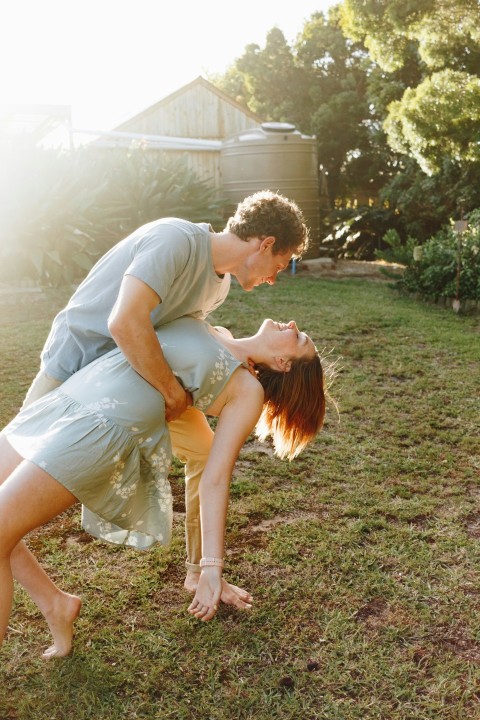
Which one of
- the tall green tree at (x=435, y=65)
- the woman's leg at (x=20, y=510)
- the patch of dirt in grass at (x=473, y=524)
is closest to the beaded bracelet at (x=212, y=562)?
the woman's leg at (x=20, y=510)

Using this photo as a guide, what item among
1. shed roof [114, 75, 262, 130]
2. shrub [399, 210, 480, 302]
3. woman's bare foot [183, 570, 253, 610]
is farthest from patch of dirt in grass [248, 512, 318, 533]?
shed roof [114, 75, 262, 130]

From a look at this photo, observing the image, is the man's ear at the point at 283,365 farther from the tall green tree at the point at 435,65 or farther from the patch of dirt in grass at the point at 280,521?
the tall green tree at the point at 435,65

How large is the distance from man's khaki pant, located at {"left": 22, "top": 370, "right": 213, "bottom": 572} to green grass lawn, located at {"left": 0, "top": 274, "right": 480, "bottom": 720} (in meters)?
0.23

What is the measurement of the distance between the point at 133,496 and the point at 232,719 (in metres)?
0.75

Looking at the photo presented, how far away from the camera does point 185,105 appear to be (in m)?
18.7

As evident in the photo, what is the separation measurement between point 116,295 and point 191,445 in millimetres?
631

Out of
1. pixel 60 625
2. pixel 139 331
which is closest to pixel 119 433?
pixel 139 331

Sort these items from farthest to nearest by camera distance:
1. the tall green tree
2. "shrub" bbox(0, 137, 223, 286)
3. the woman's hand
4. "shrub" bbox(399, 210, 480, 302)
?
1. the tall green tree
2. "shrub" bbox(0, 137, 223, 286)
3. "shrub" bbox(399, 210, 480, 302)
4. the woman's hand

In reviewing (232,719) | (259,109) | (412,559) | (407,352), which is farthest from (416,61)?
(232,719)

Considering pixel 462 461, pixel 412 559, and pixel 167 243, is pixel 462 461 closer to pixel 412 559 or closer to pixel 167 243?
pixel 412 559

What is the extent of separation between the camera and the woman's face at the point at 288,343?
260 cm

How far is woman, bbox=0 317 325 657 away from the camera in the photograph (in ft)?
6.77

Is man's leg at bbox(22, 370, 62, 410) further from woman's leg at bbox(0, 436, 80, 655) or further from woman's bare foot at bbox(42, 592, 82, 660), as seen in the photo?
woman's bare foot at bbox(42, 592, 82, 660)

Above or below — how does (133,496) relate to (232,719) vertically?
above
